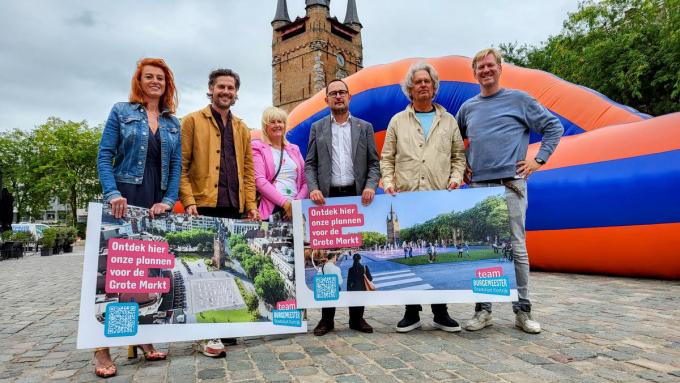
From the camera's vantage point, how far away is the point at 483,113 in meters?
3.43

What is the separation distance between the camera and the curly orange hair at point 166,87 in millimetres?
→ 2906

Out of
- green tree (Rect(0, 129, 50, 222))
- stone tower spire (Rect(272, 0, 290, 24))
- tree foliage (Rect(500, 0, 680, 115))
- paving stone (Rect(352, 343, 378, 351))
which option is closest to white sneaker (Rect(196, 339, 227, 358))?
paving stone (Rect(352, 343, 378, 351))

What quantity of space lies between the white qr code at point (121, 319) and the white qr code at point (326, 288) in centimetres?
123

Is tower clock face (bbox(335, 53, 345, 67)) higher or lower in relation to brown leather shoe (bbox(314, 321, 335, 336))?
higher

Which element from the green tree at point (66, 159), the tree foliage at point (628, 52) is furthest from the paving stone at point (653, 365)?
the green tree at point (66, 159)

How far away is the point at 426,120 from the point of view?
11.2ft

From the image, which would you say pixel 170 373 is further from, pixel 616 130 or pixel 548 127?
pixel 616 130

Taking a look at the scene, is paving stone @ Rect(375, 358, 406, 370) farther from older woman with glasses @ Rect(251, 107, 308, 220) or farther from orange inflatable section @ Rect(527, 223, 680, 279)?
orange inflatable section @ Rect(527, 223, 680, 279)

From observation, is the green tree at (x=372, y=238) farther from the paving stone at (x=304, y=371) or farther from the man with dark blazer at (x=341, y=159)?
the paving stone at (x=304, y=371)

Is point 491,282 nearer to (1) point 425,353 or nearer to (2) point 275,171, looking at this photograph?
(1) point 425,353

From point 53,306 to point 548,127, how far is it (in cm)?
575

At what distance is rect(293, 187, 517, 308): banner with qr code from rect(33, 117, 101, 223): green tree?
3631 cm

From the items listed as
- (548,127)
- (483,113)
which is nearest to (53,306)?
(483,113)

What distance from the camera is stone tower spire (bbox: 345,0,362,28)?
52.4 m
